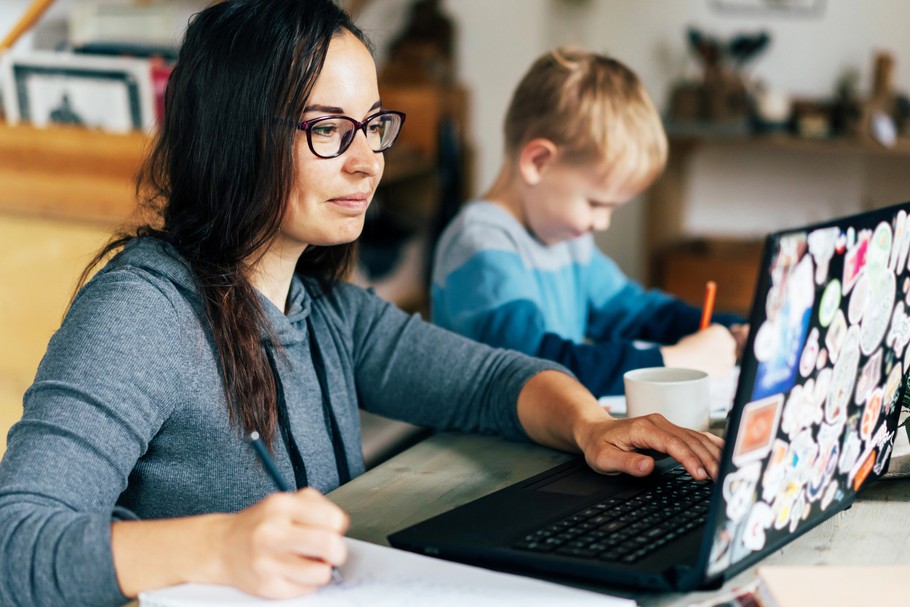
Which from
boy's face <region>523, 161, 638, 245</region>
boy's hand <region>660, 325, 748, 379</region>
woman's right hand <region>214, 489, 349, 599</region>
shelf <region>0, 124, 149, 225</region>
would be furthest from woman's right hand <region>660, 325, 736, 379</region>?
shelf <region>0, 124, 149, 225</region>

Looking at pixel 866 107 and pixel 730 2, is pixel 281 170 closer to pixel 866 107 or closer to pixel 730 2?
pixel 866 107

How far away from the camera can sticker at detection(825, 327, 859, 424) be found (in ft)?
2.49

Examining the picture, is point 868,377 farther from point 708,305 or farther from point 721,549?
point 708,305

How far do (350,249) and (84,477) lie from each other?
0.53 metres

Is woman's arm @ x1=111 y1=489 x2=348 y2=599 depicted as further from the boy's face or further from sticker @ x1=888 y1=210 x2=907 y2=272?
the boy's face

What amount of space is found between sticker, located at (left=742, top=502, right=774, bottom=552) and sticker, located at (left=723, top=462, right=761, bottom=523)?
0.05 feet

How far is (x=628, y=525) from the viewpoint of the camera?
830 mm

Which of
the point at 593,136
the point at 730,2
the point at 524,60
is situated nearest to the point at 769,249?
the point at 593,136

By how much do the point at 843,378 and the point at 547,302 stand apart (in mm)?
892

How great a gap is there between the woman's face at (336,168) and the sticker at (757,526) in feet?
1.63

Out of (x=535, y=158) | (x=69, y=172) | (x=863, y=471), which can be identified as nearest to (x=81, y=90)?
(x=69, y=172)

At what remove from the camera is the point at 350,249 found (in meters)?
1.27

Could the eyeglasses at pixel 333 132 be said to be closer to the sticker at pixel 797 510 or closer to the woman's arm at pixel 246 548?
the woman's arm at pixel 246 548

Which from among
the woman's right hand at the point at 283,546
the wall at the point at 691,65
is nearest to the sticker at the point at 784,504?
the woman's right hand at the point at 283,546
